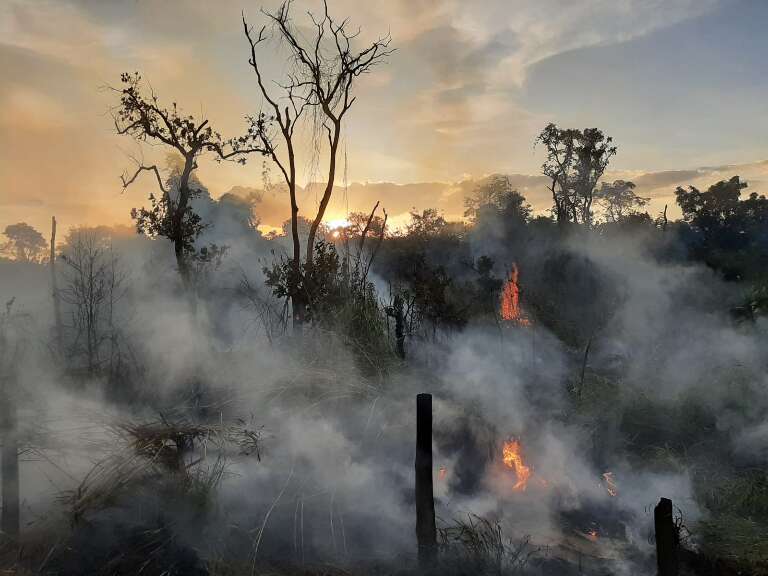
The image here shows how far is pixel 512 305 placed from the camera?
70.1 feet

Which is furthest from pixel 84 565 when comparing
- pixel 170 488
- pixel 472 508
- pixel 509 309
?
pixel 509 309

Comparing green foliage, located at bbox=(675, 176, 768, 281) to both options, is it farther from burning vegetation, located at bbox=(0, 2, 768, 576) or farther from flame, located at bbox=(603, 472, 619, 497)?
flame, located at bbox=(603, 472, 619, 497)

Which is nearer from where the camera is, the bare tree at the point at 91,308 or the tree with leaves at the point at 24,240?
the bare tree at the point at 91,308

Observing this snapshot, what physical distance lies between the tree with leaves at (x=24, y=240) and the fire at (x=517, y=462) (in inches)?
2595

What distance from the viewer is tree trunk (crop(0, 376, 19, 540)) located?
461 centimetres

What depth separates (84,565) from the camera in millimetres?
4184

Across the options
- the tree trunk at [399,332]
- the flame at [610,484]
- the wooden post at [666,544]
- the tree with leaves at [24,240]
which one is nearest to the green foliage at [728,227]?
the flame at [610,484]

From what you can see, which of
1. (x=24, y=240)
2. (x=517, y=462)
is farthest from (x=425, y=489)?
(x=24, y=240)

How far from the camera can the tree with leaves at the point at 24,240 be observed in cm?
6059

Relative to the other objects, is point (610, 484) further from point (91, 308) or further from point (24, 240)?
point (24, 240)

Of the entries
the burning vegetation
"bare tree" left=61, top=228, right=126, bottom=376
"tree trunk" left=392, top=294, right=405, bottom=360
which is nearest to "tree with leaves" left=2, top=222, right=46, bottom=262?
"bare tree" left=61, top=228, right=126, bottom=376

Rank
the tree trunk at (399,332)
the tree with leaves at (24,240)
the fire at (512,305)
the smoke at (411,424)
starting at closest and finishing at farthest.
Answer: the smoke at (411,424), the tree trunk at (399,332), the fire at (512,305), the tree with leaves at (24,240)

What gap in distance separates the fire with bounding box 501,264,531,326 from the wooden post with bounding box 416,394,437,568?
15225 millimetres

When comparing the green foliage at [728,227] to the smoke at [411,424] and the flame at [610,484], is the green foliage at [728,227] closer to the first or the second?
the smoke at [411,424]
